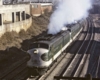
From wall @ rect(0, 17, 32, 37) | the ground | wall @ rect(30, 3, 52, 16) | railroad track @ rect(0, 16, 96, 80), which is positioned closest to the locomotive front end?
railroad track @ rect(0, 16, 96, 80)

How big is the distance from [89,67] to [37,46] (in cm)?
788

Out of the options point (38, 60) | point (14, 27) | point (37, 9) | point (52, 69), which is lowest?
point (52, 69)

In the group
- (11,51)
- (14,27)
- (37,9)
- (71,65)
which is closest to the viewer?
(71,65)

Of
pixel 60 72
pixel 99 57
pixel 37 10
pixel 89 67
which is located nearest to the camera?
pixel 60 72

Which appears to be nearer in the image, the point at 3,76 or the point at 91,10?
the point at 3,76

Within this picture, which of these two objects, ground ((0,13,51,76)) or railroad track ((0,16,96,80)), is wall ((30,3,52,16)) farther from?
railroad track ((0,16,96,80))

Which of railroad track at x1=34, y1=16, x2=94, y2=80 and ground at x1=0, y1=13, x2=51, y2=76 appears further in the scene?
ground at x1=0, y1=13, x2=51, y2=76

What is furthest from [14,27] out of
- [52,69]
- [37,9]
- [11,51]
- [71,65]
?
[37,9]

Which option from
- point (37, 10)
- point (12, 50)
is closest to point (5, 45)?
point (12, 50)

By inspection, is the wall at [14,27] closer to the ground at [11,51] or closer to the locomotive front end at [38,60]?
the ground at [11,51]

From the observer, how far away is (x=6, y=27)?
36781 mm

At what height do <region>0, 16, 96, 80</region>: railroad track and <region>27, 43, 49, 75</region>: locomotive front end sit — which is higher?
<region>27, 43, 49, 75</region>: locomotive front end

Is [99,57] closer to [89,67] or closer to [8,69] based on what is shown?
[89,67]

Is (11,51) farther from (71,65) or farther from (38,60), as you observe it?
(38,60)
